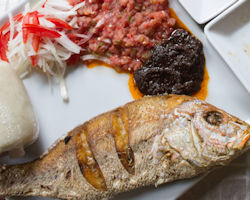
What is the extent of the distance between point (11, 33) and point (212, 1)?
1.60m

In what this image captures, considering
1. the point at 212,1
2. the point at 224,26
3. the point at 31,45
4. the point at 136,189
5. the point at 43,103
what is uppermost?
the point at 31,45

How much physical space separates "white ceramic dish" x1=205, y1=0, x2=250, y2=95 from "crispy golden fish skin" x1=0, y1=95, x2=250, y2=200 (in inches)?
19.1

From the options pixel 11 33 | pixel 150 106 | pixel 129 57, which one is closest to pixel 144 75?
pixel 129 57

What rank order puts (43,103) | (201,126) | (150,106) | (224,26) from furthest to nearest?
(43,103), (224,26), (150,106), (201,126)

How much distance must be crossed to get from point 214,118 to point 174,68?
64 cm

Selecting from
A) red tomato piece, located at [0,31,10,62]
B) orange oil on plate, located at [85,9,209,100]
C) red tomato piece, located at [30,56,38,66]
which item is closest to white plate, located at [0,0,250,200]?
orange oil on plate, located at [85,9,209,100]

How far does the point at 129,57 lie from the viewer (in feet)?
9.39

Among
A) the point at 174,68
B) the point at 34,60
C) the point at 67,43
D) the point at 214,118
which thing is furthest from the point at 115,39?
the point at 214,118

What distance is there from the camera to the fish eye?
2.30 m

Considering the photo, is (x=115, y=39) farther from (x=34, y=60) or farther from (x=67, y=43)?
(x=34, y=60)

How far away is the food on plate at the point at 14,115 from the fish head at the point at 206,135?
1.07 m

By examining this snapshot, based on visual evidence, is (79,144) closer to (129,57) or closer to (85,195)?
(85,195)

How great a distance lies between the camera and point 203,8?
2.77 metres

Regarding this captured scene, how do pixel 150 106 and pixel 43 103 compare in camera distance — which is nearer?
pixel 150 106
